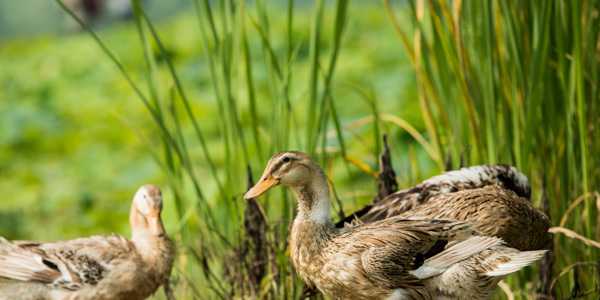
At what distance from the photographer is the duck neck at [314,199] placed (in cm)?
373

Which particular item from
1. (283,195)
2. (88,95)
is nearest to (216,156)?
(88,95)

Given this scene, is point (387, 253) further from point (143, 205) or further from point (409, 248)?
point (143, 205)

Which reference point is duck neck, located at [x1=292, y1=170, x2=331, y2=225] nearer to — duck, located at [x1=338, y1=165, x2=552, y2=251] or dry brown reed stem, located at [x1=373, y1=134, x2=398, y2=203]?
duck, located at [x1=338, y1=165, x2=552, y2=251]

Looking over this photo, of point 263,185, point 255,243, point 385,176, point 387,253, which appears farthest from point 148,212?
point 387,253

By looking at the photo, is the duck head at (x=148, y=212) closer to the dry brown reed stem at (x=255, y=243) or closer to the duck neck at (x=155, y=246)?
the duck neck at (x=155, y=246)

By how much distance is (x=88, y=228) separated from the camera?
28.5ft

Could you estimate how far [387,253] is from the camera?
3559mm

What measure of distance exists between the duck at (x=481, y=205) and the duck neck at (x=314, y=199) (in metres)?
0.25

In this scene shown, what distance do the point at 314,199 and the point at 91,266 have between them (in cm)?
86

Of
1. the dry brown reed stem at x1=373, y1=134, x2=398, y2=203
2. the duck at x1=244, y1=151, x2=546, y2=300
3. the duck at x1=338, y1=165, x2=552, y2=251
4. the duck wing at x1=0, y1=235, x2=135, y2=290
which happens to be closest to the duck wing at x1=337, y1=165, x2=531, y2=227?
the duck at x1=338, y1=165, x2=552, y2=251

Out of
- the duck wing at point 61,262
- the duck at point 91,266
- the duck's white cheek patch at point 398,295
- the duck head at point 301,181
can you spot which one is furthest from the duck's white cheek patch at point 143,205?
the duck's white cheek patch at point 398,295

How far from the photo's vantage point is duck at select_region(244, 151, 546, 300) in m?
3.57

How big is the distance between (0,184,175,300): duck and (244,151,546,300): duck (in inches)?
25.4

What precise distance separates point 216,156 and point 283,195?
5149mm
